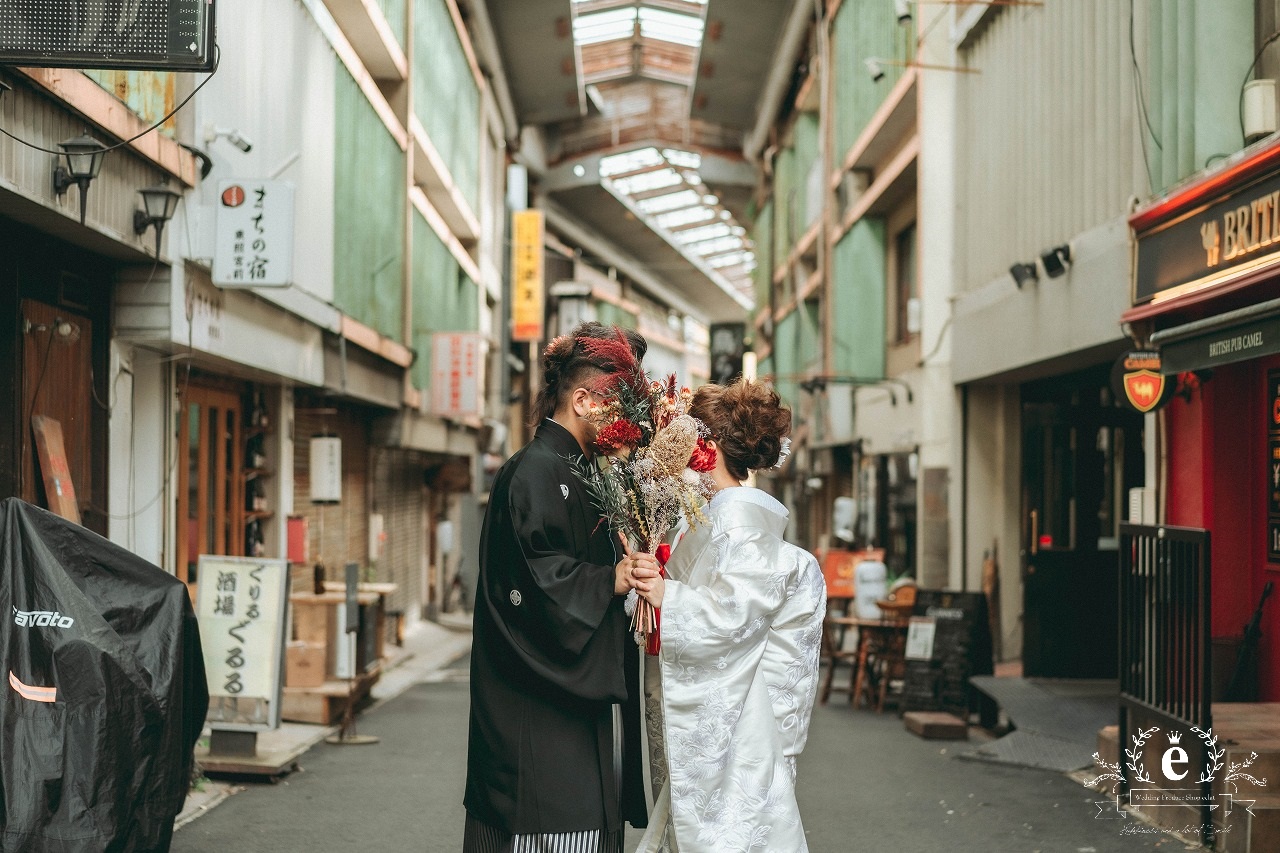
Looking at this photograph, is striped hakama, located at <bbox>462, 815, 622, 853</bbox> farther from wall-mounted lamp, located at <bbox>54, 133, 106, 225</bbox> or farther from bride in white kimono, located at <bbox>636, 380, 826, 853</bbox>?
wall-mounted lamp, located at <bbox>54, 133, 106, 225</bbox>

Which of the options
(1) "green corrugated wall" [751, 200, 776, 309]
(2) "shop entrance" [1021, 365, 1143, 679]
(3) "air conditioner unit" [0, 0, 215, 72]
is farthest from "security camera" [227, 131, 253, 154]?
(1) "green corrugated wall" [751, 200, 776, 309]

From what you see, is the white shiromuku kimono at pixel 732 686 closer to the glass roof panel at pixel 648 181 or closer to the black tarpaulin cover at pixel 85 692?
the black tarpaulin cover at pixel 85 692

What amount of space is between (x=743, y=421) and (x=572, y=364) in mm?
620

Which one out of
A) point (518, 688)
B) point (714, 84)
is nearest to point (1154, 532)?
point (518, 688)

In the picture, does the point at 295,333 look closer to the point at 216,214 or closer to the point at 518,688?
the point at 216,214

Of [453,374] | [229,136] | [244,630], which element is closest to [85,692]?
[244,630]

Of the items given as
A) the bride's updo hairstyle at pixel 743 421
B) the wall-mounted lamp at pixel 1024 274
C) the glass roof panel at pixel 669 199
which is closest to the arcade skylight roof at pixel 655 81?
the glass roof panel at pixel 669 199

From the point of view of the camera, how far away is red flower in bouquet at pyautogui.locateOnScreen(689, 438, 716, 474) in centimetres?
393

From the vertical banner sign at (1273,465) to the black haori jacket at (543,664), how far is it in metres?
5.55

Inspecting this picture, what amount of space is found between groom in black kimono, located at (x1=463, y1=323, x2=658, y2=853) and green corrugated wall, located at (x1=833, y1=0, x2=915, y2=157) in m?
12.6

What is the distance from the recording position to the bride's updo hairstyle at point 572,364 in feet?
12.6

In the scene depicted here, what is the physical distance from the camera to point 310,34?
464 inches

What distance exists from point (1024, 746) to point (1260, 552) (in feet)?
7.21

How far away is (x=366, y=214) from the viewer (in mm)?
14609
